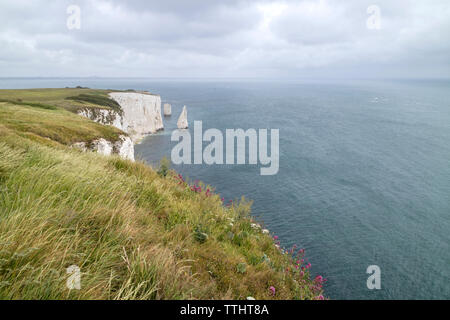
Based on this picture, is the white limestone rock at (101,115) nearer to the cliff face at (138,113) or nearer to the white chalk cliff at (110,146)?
the cliff face at (138,113)

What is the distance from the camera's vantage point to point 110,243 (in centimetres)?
422

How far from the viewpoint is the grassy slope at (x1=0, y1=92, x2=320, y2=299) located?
324cm

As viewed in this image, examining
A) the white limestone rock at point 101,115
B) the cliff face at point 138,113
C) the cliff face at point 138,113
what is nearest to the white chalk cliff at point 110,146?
the white limestone rock at point 101,115

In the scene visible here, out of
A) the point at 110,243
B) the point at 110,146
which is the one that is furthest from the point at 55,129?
the point at 110,243

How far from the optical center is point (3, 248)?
125 inches

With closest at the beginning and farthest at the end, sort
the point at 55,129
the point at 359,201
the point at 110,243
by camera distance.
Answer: the point at 110,243 < the point at 55,129 < the point at 359,201

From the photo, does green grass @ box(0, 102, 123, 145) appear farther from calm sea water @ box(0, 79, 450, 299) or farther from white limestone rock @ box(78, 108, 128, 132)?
white limestone rock @ box(78, 108, 128, 132)

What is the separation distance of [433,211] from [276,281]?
3859 centimetres

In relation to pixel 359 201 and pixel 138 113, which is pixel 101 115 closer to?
pixel 138 113

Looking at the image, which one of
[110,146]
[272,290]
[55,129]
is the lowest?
[272,290]

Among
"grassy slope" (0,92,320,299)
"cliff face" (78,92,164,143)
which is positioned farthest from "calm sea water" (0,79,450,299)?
"grassy slope" (0,92,320,299)

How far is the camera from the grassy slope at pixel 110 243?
10.6 ft

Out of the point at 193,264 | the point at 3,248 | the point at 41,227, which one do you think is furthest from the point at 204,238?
the point at 3,248

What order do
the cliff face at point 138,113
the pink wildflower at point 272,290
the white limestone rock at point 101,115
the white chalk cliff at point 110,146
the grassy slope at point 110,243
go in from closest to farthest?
the grassy slope at point 110,243
the pink wildflower at point 272,290
the white chalk cliff at point 110,146
the white limestone rock at point 101,115
the cliff face at point 138,113
